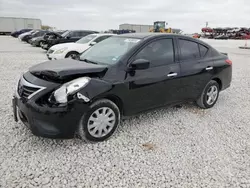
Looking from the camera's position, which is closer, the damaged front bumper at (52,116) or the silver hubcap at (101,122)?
the damaged front bumper at (52,116)

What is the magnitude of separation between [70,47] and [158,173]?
7791 mm

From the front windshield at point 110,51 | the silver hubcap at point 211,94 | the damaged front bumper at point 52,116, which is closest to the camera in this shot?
the damaged front bumper at point 52,116

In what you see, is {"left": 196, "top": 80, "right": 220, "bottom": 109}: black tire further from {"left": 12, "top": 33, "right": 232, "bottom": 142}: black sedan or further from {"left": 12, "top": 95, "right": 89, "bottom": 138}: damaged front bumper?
{"left": 12, "top": 95, "right": 89, "bottom": 138}: damaged front bumper

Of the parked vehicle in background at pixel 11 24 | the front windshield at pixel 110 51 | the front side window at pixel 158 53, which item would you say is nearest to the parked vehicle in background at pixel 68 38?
the front windshield at pixel 110 51

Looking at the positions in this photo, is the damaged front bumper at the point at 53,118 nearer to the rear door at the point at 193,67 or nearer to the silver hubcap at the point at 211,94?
the rear door at the point at 193,67

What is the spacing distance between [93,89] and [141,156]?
41.1 inches

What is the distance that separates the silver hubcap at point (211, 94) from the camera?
425 centimetres

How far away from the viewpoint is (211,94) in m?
4.30

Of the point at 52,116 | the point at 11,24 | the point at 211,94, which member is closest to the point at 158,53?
the point at 211,94

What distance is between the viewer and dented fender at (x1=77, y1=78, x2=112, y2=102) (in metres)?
2.59

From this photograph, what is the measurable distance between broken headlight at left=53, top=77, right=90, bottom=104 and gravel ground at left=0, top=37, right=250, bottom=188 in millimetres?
707

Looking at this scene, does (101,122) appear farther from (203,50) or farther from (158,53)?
(203,50)

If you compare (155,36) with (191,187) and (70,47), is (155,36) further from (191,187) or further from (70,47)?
(70,47)

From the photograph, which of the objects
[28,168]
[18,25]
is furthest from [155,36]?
[18,25]
